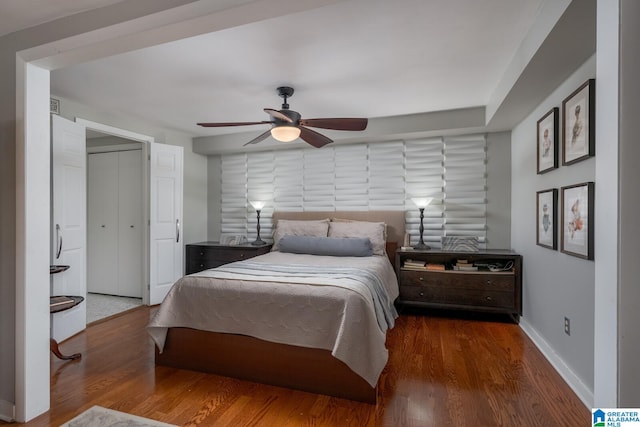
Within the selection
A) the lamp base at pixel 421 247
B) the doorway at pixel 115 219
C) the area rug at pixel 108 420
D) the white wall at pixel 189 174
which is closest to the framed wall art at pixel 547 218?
the lamp base at pixel 421 247

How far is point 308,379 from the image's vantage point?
2.13 m

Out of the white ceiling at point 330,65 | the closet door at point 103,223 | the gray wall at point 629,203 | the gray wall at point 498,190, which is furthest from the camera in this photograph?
the closet door at point 103,223

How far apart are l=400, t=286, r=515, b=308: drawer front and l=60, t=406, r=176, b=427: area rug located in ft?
9.35

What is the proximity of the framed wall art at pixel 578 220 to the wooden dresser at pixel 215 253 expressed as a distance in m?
A: 3.51

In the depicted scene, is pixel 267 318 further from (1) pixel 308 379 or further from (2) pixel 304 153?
(2) pixel 304 153

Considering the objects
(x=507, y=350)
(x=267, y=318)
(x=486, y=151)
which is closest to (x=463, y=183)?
(x=486, y=151)

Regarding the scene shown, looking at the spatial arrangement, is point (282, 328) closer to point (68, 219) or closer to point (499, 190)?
point (68, 219)

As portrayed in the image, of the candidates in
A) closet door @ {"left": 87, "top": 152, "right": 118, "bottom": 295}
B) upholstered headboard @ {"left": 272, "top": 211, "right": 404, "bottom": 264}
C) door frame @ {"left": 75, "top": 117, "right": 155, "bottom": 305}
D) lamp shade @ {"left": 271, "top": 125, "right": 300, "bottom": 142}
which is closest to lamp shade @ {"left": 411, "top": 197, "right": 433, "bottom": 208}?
upholstered headboard @ {"left": 272, "top": 211, "right": 404, "bottom": 264}

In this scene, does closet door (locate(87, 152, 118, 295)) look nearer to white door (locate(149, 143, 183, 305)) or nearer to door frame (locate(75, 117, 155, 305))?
door frame (locate(75, 117, 155, 305))

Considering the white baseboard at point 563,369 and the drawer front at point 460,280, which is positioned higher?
the drawer front at point 460,280

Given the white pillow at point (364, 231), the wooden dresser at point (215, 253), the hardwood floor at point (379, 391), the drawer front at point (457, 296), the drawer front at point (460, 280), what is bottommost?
the hardwood floor at point (379, 391)

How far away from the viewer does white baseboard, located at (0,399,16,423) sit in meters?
1.84

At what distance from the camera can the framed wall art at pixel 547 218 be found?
2477 mm

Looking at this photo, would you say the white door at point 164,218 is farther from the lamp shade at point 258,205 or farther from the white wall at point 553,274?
the white wall at point 553,274
